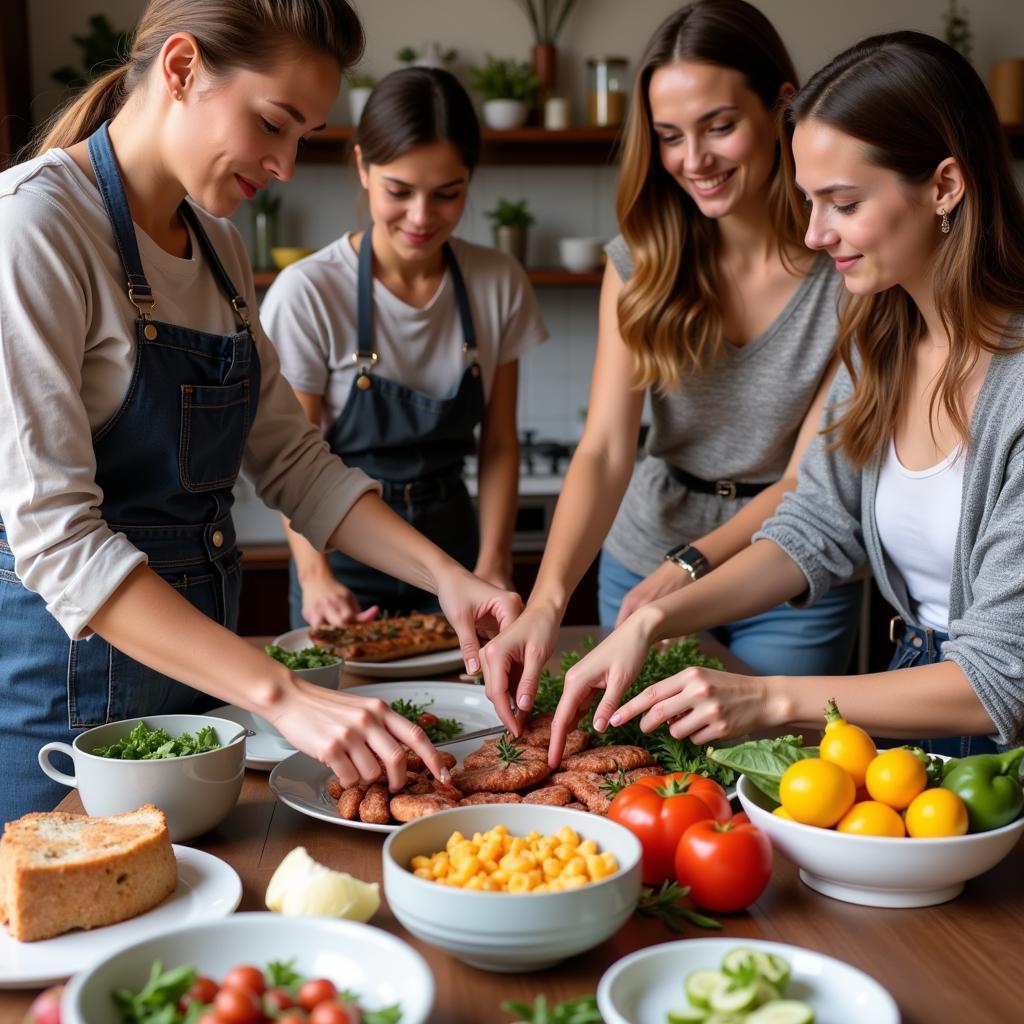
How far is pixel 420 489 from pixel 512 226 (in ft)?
7.20

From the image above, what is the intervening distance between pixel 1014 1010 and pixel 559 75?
4.49 m

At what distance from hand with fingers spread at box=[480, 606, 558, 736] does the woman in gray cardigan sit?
0.34 feet

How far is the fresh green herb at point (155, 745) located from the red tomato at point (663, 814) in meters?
0.48

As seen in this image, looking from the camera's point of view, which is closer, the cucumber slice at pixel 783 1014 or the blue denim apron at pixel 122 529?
the cucumber slice at pixel 783 1014

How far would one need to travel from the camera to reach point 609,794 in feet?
4.69

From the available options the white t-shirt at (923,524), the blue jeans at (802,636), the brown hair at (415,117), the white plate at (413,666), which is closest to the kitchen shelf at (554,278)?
the brown hair at (415,117)

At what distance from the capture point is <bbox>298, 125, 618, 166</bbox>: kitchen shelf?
4664mm

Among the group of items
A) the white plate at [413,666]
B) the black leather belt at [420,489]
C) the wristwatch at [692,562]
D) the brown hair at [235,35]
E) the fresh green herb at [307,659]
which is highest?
the brown hair at [235,35]

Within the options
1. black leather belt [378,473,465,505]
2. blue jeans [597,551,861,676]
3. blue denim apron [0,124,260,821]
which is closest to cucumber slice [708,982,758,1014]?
blue denim apron [0,124,260,821]

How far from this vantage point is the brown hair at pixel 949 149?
5.74 feet

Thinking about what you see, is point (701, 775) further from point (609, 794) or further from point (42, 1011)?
point (42, 1011)

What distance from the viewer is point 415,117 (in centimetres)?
265

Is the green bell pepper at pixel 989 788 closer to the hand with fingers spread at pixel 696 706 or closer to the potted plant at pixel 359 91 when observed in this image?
the hand with fingers spread at pixel 696 706

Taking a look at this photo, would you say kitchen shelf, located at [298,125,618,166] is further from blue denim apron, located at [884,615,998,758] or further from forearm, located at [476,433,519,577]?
blue denim apron, located at [884,615,998,758]
